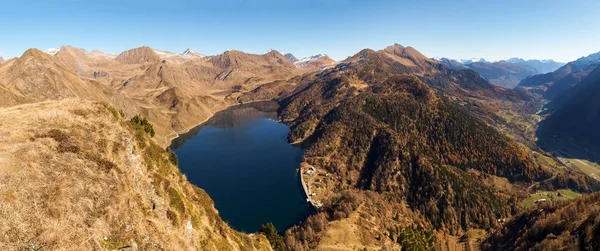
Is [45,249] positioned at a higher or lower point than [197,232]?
higher

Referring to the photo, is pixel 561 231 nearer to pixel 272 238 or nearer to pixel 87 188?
pixel 272 238

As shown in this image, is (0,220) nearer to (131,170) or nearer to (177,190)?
(131,170)

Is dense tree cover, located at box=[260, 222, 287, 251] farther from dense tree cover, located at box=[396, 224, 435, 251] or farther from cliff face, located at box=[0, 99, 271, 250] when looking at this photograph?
dense tree cover, located at box=[396, 224, 435, 251]

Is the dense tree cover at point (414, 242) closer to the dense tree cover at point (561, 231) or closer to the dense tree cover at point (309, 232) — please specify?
the dense tree cover at point (309, 232)

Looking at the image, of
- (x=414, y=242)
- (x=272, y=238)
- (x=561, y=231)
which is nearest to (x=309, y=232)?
(x=272, y=238)

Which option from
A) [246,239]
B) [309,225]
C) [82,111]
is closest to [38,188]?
[82,111]
